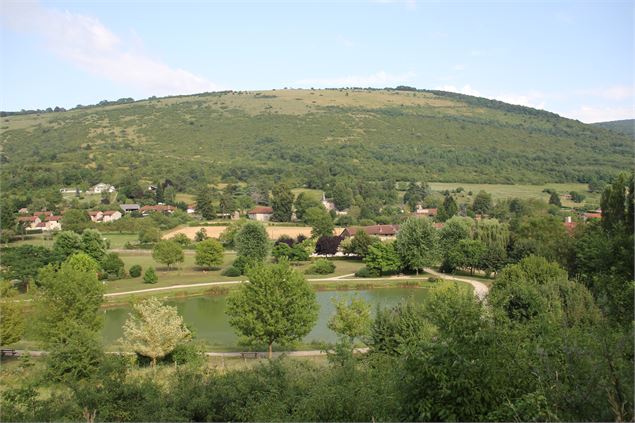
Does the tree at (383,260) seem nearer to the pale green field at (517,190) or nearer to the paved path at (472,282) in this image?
the paved path at (472,282)

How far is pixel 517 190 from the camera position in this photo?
8106cm

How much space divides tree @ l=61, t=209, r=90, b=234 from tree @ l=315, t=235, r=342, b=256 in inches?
922

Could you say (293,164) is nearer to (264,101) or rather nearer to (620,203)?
(264,101)

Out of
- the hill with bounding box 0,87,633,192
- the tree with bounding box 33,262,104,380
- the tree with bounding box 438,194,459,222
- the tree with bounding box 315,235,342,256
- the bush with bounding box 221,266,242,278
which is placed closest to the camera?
the tree with bounding box 33,262,104,380

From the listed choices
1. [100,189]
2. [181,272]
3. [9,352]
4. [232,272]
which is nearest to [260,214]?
[100,189]

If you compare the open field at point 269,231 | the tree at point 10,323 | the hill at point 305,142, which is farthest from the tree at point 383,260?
the hill at point 305,142

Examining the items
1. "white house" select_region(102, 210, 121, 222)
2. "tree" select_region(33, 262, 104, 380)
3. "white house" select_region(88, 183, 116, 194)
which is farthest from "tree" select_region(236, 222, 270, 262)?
"white house" select_region(88, 183, 116, 194)

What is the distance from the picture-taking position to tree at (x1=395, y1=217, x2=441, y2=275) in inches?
1470

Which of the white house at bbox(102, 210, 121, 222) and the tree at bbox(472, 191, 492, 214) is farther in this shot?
the tree at bbox(472, 191, 492, 214)

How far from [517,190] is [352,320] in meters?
68.5

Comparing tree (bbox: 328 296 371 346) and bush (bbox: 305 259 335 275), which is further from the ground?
tree (bbox: 328 296 371 346)

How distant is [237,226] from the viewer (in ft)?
166

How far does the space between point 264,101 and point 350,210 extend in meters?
87.5

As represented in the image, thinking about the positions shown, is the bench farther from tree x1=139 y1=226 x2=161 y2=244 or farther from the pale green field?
the pale green field
